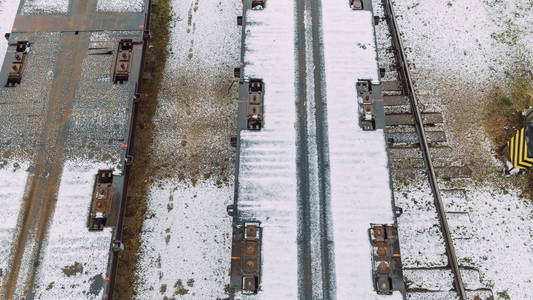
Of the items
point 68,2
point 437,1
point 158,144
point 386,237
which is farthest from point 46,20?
point 437,1

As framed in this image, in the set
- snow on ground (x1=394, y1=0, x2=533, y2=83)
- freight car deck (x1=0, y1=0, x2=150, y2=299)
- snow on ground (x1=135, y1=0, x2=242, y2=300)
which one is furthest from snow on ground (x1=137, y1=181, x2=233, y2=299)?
snow on ground (x1=394, y1=0, x2=533, y2=83)

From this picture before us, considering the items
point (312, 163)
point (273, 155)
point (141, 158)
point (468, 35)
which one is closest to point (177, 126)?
point (141, 158)

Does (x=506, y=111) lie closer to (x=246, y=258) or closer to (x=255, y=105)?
(x=255, y=105)

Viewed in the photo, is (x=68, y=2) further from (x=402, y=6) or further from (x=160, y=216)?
(x=402, y=6)

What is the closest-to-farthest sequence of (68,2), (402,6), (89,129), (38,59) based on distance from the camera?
(89,129) < (38,59) < (68,2) < (402,6)

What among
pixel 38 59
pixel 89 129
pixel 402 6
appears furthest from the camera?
pixel 402 6

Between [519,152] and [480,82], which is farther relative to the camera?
[480,82]

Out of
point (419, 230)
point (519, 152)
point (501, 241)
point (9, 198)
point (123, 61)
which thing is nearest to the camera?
point (9, 198)
